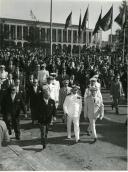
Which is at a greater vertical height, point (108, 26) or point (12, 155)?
point (108, 26)

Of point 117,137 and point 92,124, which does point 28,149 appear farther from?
point 117,137

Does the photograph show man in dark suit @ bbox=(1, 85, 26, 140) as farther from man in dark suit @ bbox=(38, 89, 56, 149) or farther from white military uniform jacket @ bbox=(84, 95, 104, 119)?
white military uniform jacket @ bbox=(84, 95, 104, 119)

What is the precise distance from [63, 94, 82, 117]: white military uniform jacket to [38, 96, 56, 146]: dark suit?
0.55 m

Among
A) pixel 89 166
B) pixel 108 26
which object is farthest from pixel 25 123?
pixel 108 26

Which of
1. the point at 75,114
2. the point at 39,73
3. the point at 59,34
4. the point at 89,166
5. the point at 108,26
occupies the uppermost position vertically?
the point at 59,34

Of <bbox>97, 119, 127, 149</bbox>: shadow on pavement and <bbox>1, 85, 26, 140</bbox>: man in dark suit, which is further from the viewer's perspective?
<bbox>1, 85, 26, 140</bbox>: man in dark suit

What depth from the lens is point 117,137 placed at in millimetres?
10766

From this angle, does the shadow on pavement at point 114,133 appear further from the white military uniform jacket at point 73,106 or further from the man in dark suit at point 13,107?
the man in dark suit at point 13,107

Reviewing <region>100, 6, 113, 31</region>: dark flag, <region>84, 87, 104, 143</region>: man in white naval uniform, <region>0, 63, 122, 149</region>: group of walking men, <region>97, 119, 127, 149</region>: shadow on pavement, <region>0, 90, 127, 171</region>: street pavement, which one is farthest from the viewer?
<region>100, 6, 113, 31</region>: dark flag

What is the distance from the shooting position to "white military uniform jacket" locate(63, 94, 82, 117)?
10344 millimetres

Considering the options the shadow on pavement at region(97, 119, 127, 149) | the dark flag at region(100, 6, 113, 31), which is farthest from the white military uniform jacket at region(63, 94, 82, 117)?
the dark flag at region(100, 6, 113, 31)

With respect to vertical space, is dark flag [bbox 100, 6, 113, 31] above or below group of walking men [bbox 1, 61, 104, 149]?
above

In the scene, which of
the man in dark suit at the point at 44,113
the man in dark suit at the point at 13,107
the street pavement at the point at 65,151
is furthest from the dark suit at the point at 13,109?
the man in dark suit at the point at 44,113

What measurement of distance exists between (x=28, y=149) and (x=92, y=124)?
6.12ft
